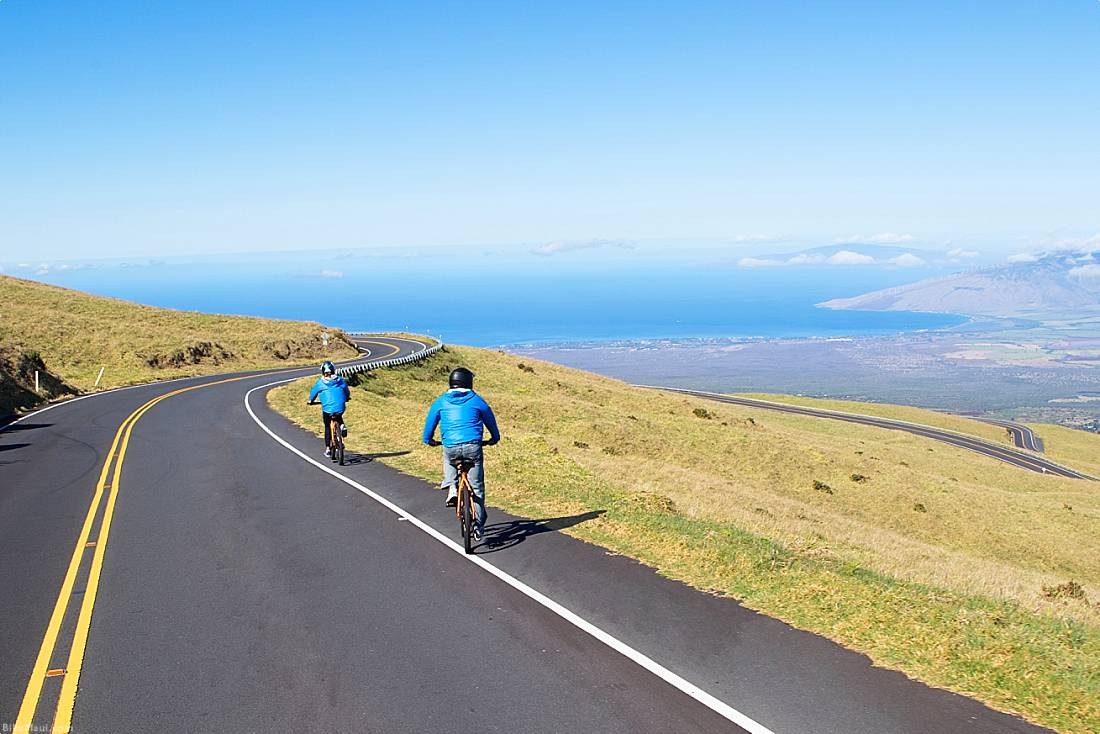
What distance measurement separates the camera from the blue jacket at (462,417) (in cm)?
1057

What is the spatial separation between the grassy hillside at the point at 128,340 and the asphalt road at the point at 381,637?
30.5 meters

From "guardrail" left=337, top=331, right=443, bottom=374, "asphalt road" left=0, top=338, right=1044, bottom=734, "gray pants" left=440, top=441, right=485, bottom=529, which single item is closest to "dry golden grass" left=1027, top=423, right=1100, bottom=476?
"guardrail" left=337, top=331, right=443, bottom=374

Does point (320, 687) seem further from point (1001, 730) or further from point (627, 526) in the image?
point (627, 526)

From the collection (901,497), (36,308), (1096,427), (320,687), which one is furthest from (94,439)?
(1096,427)

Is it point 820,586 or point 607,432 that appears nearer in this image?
point 820,586

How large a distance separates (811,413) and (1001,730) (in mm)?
87464

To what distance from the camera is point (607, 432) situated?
34719 mm

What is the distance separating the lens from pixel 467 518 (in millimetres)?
10562

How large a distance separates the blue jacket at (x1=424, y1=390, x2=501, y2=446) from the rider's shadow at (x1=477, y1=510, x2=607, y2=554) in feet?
5.54

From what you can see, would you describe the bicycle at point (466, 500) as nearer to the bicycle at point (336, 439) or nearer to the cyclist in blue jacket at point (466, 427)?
the cyclist in blue jacket at point (466, 427)

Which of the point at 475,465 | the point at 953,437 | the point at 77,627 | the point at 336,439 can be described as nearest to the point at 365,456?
the point at 336,439

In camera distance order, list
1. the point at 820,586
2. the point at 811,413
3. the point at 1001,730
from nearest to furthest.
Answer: the point at 1001,730
the point at 820,586
the point at 811,413

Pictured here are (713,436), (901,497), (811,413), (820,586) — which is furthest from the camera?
(811,413)

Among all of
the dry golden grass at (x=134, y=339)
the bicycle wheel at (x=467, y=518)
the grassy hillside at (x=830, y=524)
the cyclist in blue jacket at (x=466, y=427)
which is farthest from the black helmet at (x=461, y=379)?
the dry golden grass at (x=134, y=339)
